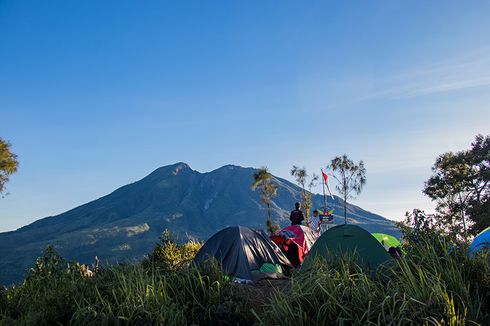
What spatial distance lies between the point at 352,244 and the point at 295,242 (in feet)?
15.1

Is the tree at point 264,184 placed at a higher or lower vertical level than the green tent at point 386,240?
higher

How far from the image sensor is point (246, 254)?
12.7 meters

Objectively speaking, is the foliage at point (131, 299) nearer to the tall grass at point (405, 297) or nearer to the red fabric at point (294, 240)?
the tall grass at point (405, 297)

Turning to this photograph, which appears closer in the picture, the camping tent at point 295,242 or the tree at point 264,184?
the camping tent at point 295,242

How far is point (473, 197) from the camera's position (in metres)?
36.7

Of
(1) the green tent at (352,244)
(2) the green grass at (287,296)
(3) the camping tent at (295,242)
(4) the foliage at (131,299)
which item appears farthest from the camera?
(3) the camping tent at (295,242)

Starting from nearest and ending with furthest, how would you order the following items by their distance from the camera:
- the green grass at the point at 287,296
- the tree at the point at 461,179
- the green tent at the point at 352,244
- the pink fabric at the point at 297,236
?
the green grass at the point at 287,296 < the green tent at the point at 352,244 < the pink fabric at the point at 297,236 < the tree at the point at 461,179

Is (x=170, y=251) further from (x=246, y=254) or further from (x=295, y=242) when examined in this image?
(x=246, y=254)

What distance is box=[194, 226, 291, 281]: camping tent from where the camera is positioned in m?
12.5

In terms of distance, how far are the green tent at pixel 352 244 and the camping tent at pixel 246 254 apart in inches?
60.6

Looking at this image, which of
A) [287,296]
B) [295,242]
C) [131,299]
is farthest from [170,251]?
[287,296]

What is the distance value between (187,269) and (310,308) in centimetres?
330

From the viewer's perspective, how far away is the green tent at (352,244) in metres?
11.4

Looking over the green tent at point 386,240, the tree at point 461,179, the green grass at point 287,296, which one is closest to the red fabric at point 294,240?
the green tent at point 386,240
